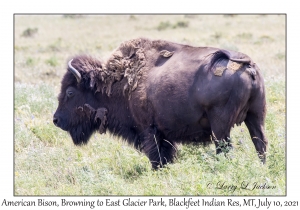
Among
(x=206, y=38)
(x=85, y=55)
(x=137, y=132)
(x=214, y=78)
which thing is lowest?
(x=137, y=132)

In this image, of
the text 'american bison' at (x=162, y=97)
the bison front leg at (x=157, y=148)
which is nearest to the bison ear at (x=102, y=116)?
the text 'american bison' at (x=162, y=97)

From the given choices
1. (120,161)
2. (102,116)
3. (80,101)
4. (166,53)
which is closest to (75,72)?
(80,101)

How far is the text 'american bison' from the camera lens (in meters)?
6.33

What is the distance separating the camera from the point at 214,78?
632 centimetres

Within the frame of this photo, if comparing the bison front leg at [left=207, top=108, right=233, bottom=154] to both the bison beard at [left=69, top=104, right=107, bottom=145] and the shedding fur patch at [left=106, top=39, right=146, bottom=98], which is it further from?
the bison beard at [left=69, top=104, right=107, bottom=145]

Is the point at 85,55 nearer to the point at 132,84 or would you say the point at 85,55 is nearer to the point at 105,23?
the point at 132,84

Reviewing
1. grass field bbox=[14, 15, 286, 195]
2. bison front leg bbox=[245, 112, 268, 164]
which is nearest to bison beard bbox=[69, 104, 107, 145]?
grass field bbox=[14, 15, 286, 195]

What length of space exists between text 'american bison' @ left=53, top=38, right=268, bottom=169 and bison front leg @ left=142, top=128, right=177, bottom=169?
1 cm

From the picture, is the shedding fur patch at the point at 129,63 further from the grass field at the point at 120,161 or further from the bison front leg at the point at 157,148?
the grass field at the point at 120,161

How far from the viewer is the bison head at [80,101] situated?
779 centimetres

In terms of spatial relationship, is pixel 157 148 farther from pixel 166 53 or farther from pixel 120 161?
pixel 166 53

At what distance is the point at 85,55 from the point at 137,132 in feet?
4.96

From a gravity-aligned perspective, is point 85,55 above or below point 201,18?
below
